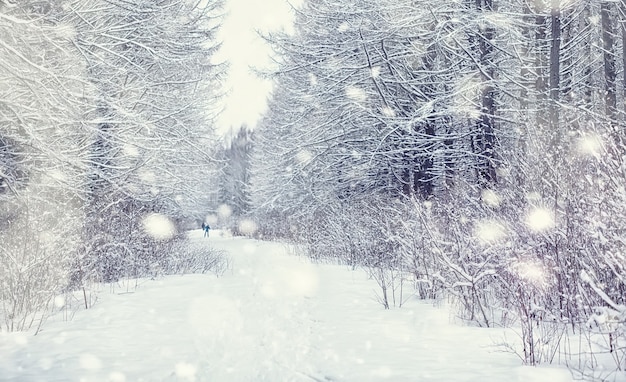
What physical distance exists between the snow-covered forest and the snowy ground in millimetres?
393

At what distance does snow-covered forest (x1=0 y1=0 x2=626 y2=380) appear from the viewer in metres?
4.28

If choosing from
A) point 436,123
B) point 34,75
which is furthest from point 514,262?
point 436,123

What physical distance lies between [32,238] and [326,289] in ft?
13.7

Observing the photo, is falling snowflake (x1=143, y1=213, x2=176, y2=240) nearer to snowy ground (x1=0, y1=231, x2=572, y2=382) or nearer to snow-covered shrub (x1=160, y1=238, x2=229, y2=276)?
snow-covered shrub (x1=160, y1=238, x2=229, y2=276)

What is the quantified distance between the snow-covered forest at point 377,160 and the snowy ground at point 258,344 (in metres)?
0.39

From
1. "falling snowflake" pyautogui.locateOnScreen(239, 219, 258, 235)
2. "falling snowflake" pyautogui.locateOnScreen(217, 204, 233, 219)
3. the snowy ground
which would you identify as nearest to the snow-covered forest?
the snowy ground

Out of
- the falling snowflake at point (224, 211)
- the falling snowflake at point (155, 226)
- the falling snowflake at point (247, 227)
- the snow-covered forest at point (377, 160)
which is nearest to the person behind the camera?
the snow-covered forest at point (377, 160)

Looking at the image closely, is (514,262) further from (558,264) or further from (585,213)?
(585,213)

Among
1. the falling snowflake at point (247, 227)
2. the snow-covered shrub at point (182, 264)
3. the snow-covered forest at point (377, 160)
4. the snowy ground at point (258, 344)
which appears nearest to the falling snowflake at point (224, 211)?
the falling snowflake at point (247, 227)

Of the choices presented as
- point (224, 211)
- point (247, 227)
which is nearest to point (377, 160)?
point (247, 227)

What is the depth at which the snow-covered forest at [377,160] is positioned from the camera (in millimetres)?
4283

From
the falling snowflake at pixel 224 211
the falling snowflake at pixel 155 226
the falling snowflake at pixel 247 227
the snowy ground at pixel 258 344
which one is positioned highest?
the falling snowflake at pixel 224 211

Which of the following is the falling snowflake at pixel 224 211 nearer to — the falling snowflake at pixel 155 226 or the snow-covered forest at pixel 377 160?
the snow-covered forest at pixel 377 160

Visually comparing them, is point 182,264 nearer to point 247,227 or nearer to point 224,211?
point 247,227
